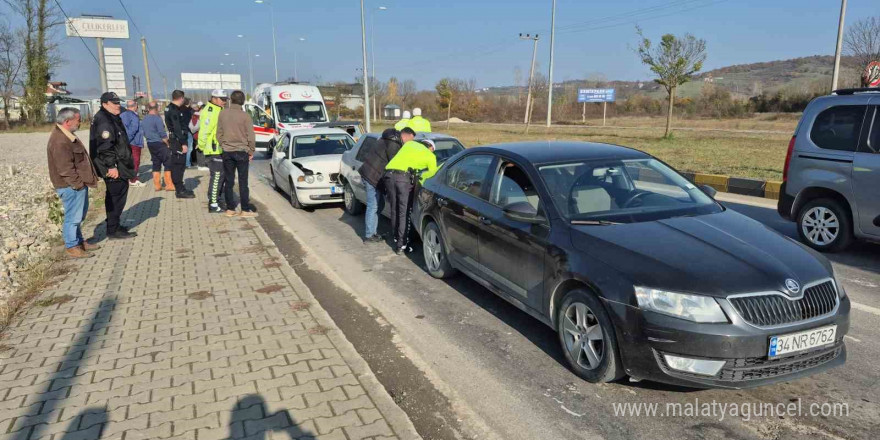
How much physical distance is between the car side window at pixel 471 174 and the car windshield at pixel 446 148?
3026 mm

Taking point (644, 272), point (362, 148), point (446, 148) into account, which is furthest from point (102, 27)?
point (644, 272)

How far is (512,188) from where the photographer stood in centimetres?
511

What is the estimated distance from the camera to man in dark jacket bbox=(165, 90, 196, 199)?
11.9m

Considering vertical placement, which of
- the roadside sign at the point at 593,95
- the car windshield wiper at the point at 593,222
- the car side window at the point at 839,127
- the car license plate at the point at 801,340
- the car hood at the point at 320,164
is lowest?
the car license plate at the point at 801,340

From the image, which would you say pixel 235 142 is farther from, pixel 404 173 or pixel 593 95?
pixel 593 95

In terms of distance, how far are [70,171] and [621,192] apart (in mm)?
5973

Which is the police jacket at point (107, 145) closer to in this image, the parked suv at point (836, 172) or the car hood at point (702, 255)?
the car hood at point (702, 255)

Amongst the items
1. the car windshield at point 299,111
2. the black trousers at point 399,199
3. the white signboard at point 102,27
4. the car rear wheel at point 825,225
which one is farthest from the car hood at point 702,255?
the white signboard at point 102,27

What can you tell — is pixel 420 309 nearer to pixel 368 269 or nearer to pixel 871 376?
pixel 368 269

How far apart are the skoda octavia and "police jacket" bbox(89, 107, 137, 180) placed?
494 cm

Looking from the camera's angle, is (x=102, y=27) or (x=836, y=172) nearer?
(x=836, y=172)

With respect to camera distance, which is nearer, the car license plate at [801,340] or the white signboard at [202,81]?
the car license plate at [801,340]

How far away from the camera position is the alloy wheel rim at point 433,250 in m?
A: 6.38

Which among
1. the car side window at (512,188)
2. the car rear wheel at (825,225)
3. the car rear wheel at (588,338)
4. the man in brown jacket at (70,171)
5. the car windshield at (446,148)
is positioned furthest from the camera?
the car windshield at (446,148)
